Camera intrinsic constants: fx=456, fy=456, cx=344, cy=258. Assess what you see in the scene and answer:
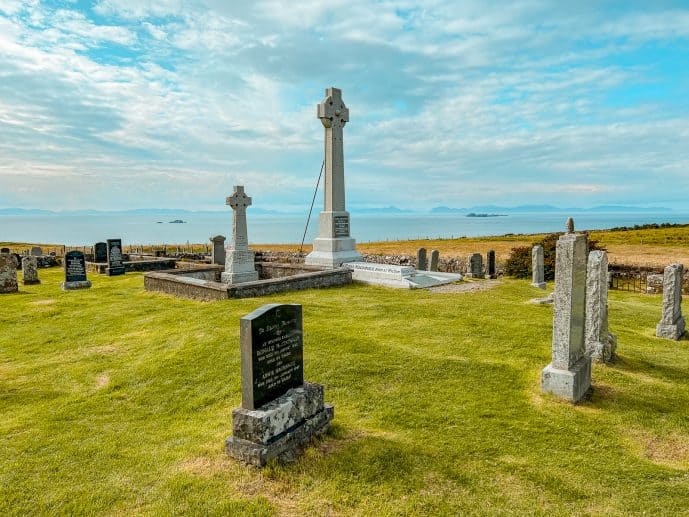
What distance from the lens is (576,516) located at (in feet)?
13.7

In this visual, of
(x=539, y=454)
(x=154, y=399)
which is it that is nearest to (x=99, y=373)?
(x=154, y=399)

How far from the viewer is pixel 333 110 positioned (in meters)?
18.5

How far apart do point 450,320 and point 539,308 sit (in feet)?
10.0

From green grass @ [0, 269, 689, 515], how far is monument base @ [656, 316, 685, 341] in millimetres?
334

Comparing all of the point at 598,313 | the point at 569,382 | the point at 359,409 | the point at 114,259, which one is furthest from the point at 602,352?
the point at 114,259

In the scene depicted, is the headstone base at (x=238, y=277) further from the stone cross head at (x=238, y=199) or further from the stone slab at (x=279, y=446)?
the stone slab at (x=279, y=446)

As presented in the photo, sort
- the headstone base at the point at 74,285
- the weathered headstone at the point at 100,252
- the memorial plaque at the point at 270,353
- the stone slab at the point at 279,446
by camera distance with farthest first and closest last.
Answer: the weathered headstone at the point at 100,252 → the headstone base at the point at 74,285 → the memorial plaque at the point at 270,353 → the stone slab at the point at 279,446

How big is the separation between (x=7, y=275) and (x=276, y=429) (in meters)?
17.0

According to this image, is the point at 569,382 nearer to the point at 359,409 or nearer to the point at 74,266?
the point at 359,409

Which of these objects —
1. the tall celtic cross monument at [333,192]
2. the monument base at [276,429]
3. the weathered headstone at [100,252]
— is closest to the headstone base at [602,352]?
the monument base at [276,429]

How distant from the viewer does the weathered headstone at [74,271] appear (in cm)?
1766

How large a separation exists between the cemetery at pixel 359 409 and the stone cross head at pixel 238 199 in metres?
5.82

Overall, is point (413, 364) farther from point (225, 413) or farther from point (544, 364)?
point (225, 413)

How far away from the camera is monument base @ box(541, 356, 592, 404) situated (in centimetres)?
653
